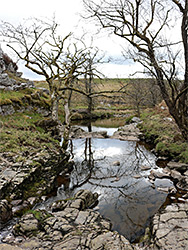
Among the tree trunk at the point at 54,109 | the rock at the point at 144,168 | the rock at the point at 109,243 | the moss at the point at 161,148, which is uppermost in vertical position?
the tree trunk at the point at 54,109

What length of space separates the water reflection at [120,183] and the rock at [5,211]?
1.81 metres

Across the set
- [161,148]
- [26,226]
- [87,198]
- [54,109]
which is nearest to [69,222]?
[26,226]

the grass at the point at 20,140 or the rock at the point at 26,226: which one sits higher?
the grass at the point at 20,140

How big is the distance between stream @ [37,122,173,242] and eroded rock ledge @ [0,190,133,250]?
2.04ft

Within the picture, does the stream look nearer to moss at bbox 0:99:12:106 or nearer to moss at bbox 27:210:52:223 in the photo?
moss at bbox 27:210:52:223

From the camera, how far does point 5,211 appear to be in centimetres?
420

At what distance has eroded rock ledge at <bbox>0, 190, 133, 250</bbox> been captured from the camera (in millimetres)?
3248

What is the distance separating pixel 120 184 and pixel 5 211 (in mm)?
3701

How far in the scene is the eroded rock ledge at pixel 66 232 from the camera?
3248 millimetres

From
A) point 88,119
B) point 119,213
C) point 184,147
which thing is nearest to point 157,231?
point 119,213

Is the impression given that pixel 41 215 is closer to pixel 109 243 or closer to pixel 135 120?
pixel 109 243

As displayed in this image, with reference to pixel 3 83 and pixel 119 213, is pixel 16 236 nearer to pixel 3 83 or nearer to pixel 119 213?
pixel 119 213

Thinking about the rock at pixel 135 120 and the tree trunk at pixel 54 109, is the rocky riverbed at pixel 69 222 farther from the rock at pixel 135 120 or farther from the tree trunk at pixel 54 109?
the rock at pixel 135 120

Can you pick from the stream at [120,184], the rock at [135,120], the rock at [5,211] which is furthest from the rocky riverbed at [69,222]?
the rock at [135,120]
